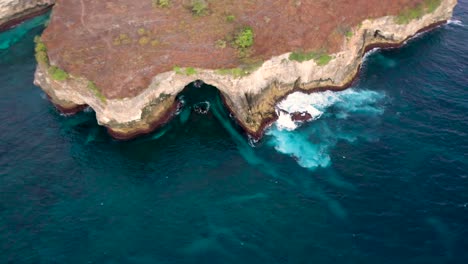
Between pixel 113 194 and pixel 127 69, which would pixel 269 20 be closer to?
pixel 127 69

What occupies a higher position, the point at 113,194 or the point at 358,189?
the point at 113,194

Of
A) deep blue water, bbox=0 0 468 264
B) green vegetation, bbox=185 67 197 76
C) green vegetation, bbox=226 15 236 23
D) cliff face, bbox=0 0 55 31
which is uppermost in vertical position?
cliff face, bbox=0 0 55 31

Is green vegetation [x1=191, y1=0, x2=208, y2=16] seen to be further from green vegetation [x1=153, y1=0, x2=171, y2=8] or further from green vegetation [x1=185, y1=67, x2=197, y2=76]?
green vegetation [x1=185, y1=67, x2=197, y2=76]

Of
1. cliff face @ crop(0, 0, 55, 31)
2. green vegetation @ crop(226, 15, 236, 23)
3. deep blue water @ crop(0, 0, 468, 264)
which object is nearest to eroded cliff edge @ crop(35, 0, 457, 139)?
deep blue water @ crop(0, 0, 468, 264)

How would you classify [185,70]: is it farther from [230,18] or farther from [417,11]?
[417,11]

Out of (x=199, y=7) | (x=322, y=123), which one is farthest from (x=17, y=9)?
(x=322, y=123)

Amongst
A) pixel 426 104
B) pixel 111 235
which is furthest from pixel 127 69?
pixel 426 104

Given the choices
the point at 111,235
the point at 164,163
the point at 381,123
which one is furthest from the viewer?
the point at 381,123
